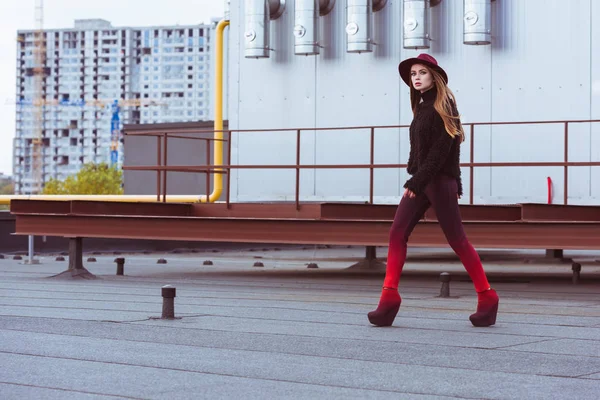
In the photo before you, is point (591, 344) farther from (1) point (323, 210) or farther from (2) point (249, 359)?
(1) point (323, 210)

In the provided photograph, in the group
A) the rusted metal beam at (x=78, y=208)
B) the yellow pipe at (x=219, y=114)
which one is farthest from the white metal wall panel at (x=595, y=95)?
the yellow pipe at (x=219, y=114)

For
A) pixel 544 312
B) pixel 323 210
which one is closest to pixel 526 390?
pixel 544 312

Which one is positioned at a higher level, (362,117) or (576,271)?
(362,117)

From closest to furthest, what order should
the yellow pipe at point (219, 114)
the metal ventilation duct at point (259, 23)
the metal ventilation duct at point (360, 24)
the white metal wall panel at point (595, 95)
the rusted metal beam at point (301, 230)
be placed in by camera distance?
the rusted metal beam at point (301, 230), the white metal wall panel at point (595, 95), the metal ventilation duct at point (360, 24), the metal ventilation duct at point (259, 23), the yellow pipe at point (219, 114)

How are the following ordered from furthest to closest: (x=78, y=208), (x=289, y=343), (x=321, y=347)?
(x=78, y=208) → (x=289, y=343) → (x=321, y=347)

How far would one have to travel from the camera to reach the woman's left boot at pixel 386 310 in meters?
7.92

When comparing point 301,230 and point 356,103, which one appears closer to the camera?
point 301,230

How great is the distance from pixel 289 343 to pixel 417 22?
10397mm

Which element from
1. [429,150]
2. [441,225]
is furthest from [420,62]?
[441,225]

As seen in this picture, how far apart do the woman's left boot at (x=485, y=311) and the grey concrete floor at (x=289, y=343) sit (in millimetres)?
100

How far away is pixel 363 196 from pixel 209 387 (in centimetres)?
1213

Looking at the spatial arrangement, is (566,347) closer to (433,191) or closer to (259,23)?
(433,191)

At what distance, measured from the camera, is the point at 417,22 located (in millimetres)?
16500

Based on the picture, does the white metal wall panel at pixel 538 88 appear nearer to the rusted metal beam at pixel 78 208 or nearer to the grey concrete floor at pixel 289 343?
the grey concrete floor at pixel 289 343
